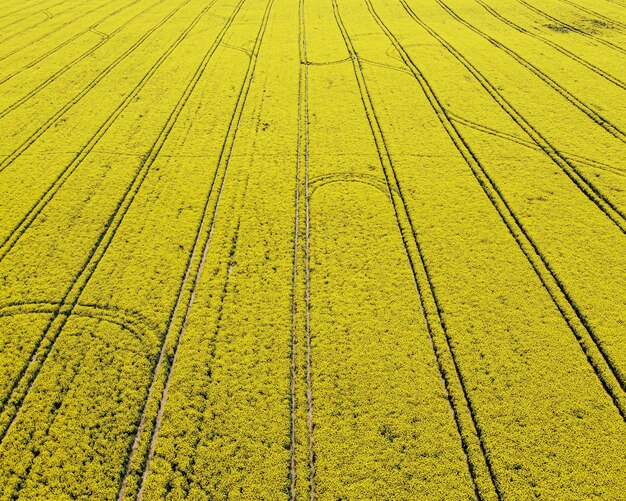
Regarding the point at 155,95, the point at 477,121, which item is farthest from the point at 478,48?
the point at 155,95

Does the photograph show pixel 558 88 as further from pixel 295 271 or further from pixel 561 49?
pixel 295 271

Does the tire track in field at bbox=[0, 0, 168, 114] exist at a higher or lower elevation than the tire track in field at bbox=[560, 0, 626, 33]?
lower

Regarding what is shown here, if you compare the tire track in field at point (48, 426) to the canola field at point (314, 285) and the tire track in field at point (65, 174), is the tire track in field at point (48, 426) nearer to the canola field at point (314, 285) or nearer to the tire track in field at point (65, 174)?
the canola field at point (314, 285)

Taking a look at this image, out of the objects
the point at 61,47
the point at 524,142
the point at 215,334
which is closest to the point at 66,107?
the point at 61,47

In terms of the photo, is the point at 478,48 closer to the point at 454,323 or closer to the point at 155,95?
the point at 155,95

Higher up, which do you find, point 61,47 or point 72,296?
point 61,47

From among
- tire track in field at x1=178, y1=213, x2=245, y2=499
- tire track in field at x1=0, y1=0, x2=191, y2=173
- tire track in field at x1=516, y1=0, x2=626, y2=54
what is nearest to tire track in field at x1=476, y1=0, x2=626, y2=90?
tire track in field at x1=516, y1=0, x2=626, y2=54

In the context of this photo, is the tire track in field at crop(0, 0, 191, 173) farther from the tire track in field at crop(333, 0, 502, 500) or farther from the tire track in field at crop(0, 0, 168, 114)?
the tire track in field at crop(333, 0, 502, 500)
